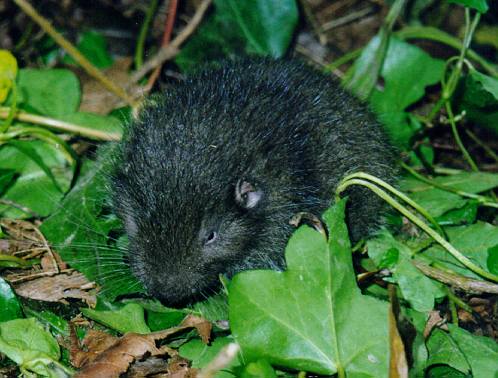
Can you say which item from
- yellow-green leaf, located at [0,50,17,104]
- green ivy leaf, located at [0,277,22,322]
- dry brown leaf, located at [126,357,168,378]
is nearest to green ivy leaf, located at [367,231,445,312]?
dry brown leaf, located at [126,357,168,378]

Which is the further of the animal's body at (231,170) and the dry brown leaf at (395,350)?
the animal's body at (231,170)

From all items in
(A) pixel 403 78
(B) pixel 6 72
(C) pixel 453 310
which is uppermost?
(B) pixel 6 72

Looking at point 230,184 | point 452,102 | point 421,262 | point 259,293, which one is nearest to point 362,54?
point 452,102

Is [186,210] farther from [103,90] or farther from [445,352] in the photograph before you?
[103,90]

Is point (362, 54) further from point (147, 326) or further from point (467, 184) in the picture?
point (147, 326)

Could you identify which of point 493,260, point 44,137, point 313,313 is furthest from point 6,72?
point 493,260

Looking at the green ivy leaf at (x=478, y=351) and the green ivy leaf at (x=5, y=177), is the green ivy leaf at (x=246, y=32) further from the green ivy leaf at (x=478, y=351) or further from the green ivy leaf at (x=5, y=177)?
the green ivy leaf at (x=478, y=351)

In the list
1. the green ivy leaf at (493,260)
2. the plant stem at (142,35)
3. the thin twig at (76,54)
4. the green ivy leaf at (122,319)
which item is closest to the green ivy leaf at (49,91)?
the thin twig at (76,54)
